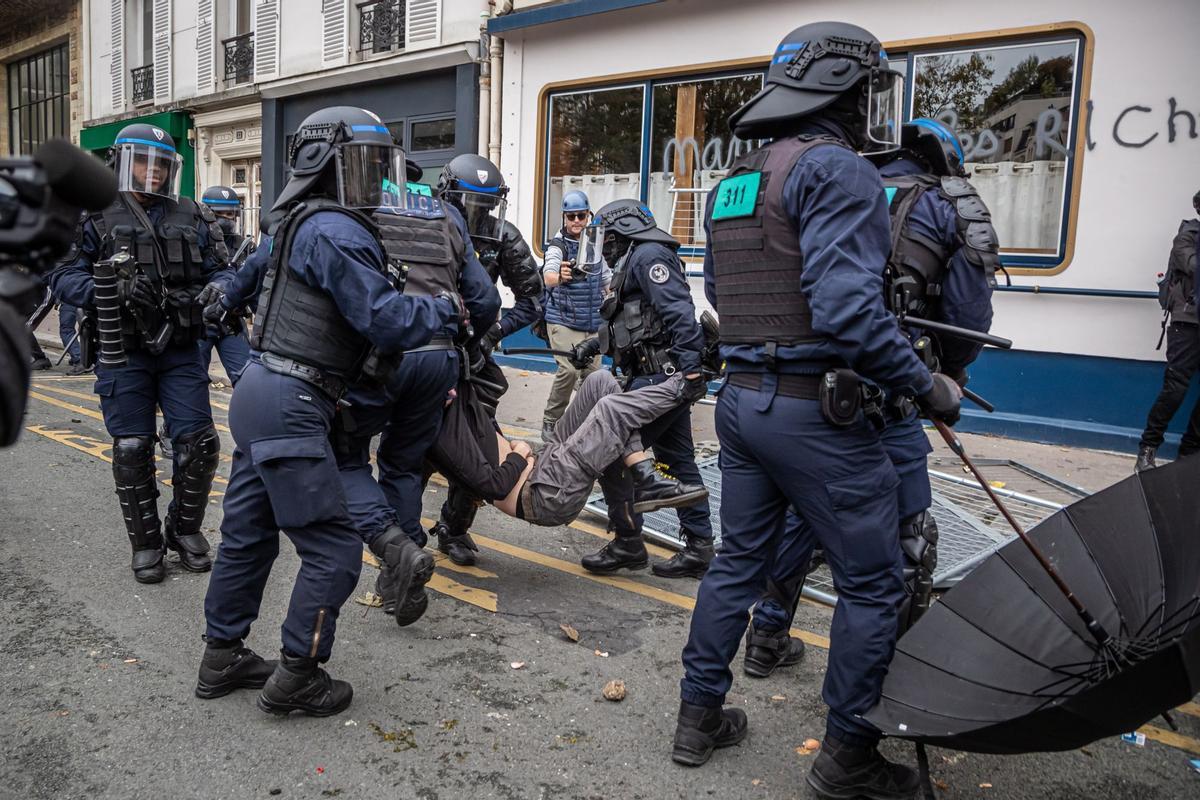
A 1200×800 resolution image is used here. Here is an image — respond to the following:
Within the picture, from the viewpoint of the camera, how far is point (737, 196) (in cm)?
283

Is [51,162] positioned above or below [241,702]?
above

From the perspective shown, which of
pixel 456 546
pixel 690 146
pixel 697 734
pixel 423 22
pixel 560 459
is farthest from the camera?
pixel 423 22

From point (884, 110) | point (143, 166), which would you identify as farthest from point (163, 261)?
point (884, 110)

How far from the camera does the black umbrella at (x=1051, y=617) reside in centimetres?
246

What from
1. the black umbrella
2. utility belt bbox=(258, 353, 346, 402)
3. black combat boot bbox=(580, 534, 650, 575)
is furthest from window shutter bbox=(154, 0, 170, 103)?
the black umbrella

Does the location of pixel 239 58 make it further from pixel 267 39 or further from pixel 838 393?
pixel 838 393

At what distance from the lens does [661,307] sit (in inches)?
183

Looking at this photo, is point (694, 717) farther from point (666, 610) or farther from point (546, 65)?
point (546, 65)

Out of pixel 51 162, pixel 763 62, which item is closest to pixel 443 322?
pixel 51 162

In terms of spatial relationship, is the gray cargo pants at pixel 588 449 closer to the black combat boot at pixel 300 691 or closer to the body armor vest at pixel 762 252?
the black combat boot at pixel 300 691

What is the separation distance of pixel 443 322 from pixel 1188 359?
5.86 m

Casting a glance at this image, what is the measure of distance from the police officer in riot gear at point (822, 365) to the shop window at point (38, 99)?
25.2 meters

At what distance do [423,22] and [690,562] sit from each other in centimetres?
1113

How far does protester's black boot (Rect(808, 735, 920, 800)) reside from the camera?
2.72 metres
